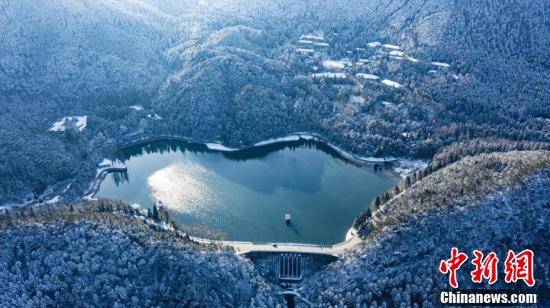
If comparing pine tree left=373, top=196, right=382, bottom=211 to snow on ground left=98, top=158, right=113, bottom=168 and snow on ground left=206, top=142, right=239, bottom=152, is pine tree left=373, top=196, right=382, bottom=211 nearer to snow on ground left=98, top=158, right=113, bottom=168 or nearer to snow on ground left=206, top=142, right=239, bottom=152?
snow on ground left=206, top=142, right=239, bottom=152

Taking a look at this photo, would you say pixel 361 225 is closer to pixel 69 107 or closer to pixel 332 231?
pixel 332 231

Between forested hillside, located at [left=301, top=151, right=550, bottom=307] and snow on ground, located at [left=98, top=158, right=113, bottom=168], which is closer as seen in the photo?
forested hillside, located at [left=301, top=151, right=550, bottom=307]

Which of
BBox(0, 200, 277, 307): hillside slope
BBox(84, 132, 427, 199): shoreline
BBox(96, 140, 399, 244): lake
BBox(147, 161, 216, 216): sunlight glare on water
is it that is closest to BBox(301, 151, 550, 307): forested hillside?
BBox(96, 140, 399, 244): lake

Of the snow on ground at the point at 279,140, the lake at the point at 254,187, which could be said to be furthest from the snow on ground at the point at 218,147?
the snow on ground at the point at 279,140

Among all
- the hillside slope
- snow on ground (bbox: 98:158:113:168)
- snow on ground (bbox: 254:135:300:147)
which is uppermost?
snow on ground (bbox: 254:135:300:147)

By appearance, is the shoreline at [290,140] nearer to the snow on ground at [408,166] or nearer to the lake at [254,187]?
the snow on ground at [408,166]

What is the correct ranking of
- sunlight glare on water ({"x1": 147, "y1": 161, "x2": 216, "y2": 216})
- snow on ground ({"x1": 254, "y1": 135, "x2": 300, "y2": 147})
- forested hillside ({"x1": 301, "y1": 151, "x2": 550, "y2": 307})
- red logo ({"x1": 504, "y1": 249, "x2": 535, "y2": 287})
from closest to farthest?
red logo ({"x1": 504, "y1": 249, "x2": 535, "y2": 287}) < forested hillside ({"x1": 301, "y1": 151, "x2": 550, "y2": 307}) < sunlight glare on water ({"x1": 147, "y1": 161, "x2": 216, "y2": 216}) < snow on ground ({"x1": 254, "y1": 135, "x2": 300, "y2": 147})

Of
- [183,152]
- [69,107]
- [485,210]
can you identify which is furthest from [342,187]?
[69,107]
